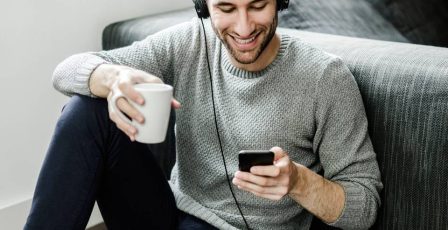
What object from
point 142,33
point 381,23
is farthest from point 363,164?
point 142,33

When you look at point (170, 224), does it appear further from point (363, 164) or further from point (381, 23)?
point (381, 23)

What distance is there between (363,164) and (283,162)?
0.19 meters

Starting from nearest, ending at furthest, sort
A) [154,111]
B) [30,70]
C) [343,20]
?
[154,111], [343,20], [30,70]

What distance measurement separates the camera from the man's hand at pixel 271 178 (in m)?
0.84

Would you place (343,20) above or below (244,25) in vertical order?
below

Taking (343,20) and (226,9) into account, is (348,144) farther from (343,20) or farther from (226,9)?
(343,20)

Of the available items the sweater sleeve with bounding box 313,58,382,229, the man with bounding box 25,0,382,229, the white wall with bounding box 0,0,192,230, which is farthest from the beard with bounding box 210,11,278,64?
the white wall with bounding box 0,0,192,230

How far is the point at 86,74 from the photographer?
1.02 m

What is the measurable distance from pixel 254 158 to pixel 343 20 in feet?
2.08

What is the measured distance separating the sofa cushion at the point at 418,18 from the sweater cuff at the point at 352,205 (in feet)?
1.73

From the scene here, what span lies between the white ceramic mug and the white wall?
0.69 meters

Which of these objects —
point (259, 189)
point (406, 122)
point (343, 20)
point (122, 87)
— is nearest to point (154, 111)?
point (122, 87)

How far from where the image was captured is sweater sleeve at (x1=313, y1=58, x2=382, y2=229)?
0.96m

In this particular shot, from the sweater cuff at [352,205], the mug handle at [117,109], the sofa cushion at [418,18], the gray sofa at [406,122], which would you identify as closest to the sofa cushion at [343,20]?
the sofa cushion at [418,18]
